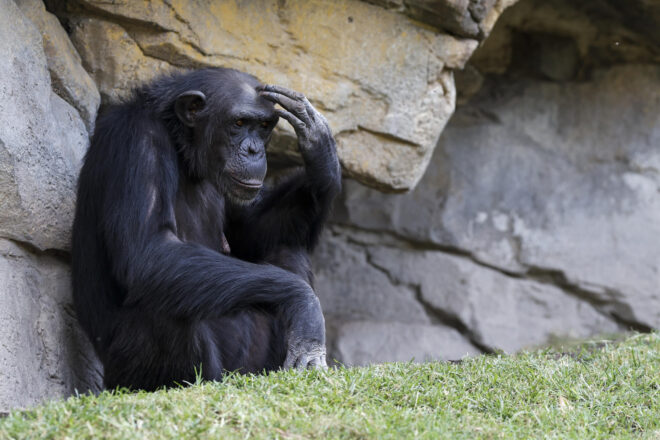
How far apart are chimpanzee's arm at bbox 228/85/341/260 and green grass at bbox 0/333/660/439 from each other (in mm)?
1397

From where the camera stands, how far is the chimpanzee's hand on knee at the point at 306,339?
4.26m

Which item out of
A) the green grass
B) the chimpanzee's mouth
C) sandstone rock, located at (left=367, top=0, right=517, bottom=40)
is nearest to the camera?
the green grass

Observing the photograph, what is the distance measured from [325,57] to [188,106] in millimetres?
1527

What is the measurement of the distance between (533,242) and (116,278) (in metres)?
4.98

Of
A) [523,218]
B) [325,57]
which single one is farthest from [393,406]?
[523,218]

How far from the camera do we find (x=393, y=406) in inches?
146

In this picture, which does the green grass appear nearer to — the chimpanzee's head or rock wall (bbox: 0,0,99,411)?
rock wall (bbox: 0,0,99,411)

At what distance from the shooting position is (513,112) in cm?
841

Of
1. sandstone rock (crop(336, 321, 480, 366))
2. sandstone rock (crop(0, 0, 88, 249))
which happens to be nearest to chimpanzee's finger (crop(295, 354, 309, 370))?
Result: sandstone rock (crop(0, 0, 88, 249))

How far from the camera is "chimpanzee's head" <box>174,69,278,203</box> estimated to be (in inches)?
192

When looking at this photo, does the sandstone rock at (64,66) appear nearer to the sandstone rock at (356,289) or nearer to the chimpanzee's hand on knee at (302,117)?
the chimpanzee's hand on knee at (302,117)

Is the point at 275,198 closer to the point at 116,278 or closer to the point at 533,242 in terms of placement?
the point at 116,278

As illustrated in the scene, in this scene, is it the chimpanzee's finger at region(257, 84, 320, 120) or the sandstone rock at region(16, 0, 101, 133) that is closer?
the chimpanzee's finger at region(257, 84, 320, 120)

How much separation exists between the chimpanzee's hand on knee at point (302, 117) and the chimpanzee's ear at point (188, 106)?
0.36 meters
